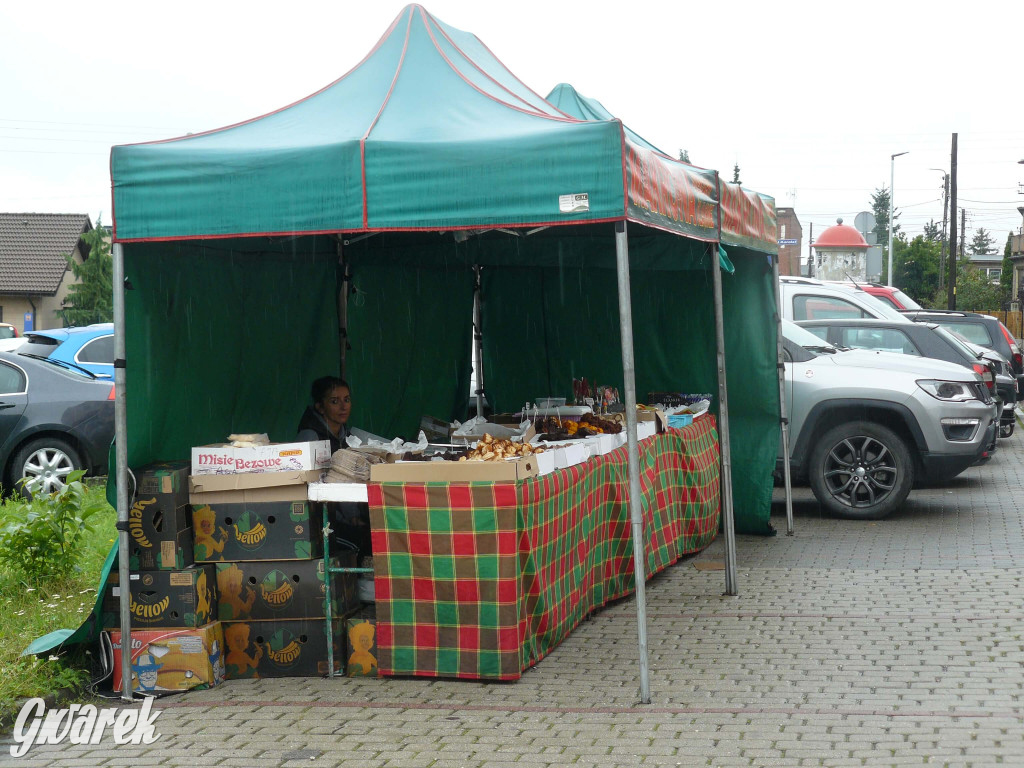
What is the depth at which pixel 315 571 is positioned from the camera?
5.95 m

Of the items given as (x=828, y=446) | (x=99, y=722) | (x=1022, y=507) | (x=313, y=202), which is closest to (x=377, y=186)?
(x=313, y=202)

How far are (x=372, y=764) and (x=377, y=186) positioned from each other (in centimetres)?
267

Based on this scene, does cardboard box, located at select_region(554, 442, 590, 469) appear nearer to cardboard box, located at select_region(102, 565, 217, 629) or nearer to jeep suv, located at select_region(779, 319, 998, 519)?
cardboard box, located at select_region(102, 565, 217, 629)

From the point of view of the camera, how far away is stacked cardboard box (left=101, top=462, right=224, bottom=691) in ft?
19.0

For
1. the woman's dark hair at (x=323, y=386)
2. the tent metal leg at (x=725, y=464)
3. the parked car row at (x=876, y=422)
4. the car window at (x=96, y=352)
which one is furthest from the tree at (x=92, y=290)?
the tent metal leg at (x=725, y=464)

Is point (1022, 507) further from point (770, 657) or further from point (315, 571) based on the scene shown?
point (315, 571)

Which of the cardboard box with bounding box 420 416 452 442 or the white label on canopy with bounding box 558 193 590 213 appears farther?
the cardboard box with bounding box 420 416 452 442

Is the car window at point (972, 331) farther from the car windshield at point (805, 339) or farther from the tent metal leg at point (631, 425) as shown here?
the tent metal leg at point (631, 425)

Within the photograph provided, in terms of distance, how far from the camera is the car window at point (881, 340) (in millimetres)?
13156

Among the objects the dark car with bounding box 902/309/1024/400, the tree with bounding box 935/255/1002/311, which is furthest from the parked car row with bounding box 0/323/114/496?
the tree with bounding box 935/255/1002/311

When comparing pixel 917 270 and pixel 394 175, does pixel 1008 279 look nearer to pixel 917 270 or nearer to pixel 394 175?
pixel 917 270

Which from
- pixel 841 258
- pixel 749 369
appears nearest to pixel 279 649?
pixel 749 369

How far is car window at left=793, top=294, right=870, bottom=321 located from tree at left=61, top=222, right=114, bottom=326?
3545 cm

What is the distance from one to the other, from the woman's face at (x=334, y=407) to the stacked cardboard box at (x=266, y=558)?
137 cm
